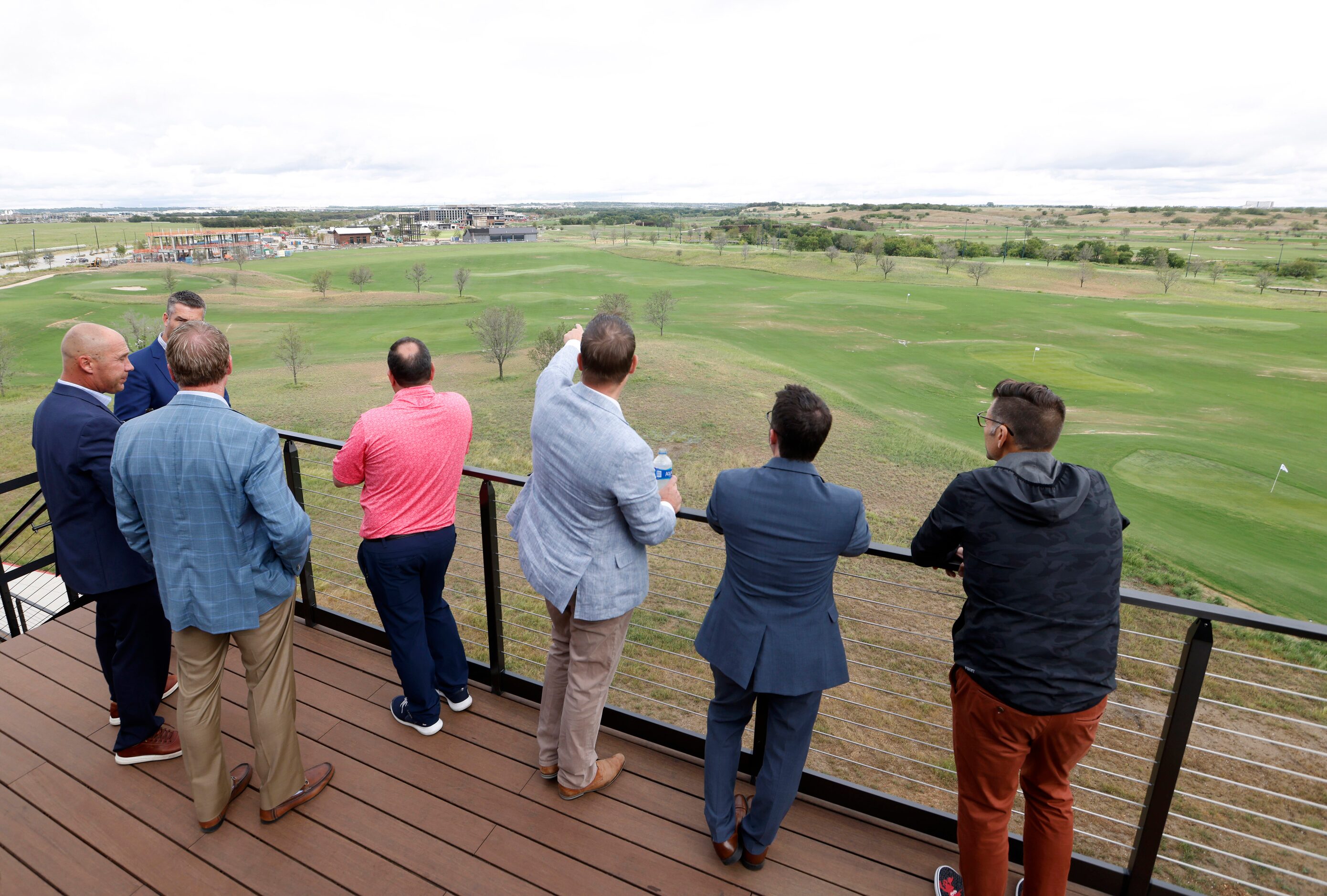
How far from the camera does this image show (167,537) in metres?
2.44

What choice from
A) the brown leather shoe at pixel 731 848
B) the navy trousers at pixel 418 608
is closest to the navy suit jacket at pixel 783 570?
the brown leather shoe at pixel 731 848

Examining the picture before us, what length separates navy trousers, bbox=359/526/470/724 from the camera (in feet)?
9.55

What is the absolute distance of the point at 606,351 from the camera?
2363 mm

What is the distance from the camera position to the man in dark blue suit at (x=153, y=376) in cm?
375

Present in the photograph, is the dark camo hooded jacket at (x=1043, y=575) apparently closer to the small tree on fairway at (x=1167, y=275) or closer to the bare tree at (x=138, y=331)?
the bare tree at (x=138, y=331)

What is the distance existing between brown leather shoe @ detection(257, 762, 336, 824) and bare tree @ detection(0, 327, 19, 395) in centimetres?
3432

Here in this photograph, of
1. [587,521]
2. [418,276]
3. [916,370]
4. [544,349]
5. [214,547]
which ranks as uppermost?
[587,521]

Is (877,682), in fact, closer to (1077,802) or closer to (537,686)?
(1077,802)

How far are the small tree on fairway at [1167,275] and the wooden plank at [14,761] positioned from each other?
7355 cm

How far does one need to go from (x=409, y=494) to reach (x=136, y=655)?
149 cm

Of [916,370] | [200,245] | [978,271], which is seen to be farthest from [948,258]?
[200,245]

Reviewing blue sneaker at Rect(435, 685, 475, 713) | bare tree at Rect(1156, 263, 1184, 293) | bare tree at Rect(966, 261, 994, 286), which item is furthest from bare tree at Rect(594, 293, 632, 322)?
bare tree at Rect(1156, 263, 1184, 293)

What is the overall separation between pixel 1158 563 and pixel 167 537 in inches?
632

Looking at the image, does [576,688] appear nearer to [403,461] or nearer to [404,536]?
[404,536]
